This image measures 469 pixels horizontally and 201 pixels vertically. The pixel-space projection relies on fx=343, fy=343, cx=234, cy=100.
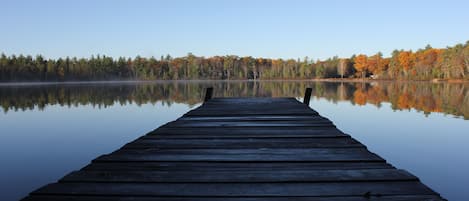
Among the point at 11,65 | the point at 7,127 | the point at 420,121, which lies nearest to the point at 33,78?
the point at 11,65

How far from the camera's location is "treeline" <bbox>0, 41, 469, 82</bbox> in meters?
90.0

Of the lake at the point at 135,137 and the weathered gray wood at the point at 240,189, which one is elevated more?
the weathered gray wood at the point at 240,189

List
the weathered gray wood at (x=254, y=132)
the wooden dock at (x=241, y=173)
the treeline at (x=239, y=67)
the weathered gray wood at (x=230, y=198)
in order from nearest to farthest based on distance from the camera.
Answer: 1. the weathered gray wood at (x=230, y=198)
2. the wooden dock at (x=241, y=173)
3. the weathered gray wood at (x=254, y=132)
4. the treeline at (x=239, y=67)

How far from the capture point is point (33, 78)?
10762 cm

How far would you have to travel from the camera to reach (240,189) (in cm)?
Answer: 283

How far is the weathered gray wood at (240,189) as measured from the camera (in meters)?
2.72

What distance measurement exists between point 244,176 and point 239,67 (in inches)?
5673

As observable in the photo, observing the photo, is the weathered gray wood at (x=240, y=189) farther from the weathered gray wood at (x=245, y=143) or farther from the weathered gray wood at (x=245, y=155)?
the weathered gray wood at (x=245, y=143)

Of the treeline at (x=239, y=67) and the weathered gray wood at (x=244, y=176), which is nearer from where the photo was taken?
the weathered gray wood at (x=244, y=176)

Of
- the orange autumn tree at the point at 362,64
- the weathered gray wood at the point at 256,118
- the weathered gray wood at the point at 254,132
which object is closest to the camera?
the weathered gray wood at the point at 254,132

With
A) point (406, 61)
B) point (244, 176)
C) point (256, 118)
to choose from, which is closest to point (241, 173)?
point (244, 176)

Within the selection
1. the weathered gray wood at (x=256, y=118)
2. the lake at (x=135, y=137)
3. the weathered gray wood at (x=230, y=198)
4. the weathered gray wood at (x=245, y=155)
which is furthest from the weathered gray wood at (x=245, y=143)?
the lake at (x=135, y=137)

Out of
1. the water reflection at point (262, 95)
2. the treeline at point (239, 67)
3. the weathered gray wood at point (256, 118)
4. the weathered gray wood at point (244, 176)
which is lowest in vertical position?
the water reflection at point (262, 95)

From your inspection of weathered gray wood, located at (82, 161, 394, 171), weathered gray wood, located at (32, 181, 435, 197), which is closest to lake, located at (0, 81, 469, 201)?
weathered gray wood, located at (82, 161, 394, 171)
